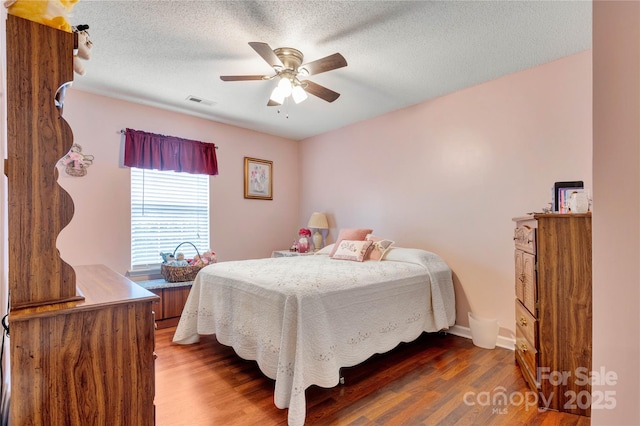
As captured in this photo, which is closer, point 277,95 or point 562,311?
point 562,311

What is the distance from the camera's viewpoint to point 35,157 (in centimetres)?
106

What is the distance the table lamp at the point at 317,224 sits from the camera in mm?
4500

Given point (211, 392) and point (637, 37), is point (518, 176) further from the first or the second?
point (211, 392)

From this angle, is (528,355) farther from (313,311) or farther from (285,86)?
(285,86)

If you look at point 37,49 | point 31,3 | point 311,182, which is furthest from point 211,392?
point 311,182

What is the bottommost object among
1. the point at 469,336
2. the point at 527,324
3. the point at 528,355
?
the point at 469,336

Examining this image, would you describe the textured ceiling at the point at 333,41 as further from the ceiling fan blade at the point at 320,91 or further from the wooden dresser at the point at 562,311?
the wooden dresser at the point at 562,311

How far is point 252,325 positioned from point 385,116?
296 centimetres

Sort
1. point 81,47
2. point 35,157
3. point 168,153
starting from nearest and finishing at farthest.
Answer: point 35,157
point 81,47
point 168,153

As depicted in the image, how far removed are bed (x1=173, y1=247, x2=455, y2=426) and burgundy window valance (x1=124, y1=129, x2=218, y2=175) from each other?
1.63 m

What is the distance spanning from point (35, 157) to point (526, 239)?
270 centimetres

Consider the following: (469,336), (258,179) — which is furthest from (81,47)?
(469,336)

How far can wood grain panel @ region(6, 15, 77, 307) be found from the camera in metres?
1.03

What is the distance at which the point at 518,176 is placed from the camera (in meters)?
2.82
